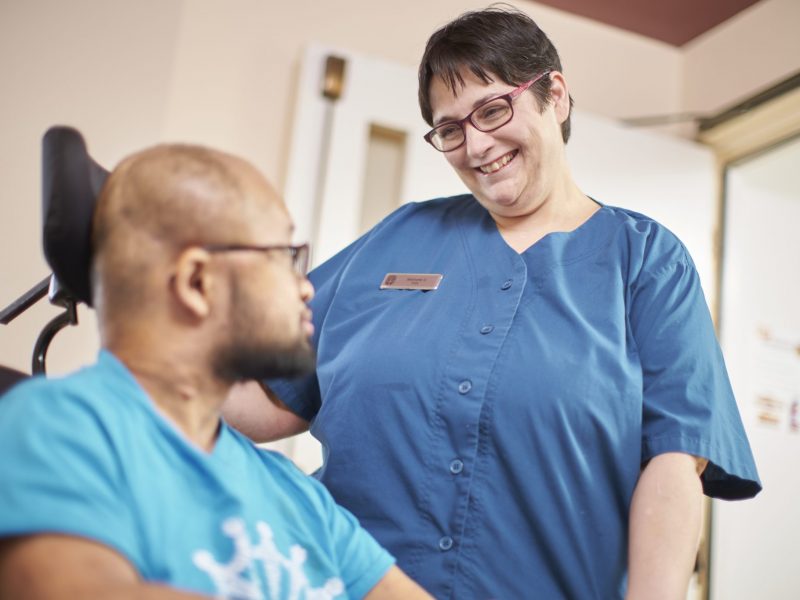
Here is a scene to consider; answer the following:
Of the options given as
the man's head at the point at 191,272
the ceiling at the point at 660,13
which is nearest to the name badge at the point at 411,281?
the man's head at the point at 191,272

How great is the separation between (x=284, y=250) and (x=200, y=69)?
1806mm

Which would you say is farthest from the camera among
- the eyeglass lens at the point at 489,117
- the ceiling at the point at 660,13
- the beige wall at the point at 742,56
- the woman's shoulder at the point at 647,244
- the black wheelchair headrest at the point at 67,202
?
the ceiling at the point at 660,13

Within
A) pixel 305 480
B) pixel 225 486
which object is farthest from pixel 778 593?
pixel 225 486

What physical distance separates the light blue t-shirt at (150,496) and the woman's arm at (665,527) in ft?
1.21

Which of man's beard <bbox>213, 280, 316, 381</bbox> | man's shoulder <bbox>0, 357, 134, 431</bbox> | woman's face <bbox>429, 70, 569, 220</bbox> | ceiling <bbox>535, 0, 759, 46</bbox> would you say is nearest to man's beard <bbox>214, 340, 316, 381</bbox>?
man's beard <bbox>213, 280, 316, 381</bbox>

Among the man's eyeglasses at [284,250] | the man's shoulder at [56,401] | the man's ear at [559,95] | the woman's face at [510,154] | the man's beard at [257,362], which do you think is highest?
the man's ear at [559,95]

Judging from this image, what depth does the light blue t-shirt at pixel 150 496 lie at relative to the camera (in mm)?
667

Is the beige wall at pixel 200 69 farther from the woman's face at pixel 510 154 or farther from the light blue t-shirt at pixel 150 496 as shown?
the light blue t-shirt at pixel 150 496

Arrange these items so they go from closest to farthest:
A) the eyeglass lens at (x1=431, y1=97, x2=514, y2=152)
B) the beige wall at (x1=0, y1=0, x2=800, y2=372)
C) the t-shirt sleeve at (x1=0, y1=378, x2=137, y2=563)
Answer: the t-shirt sleeve at (x1=0, y1=378, x2=137, y2=563)
the eyeglass lens at (x1=431, y1=97, x2=514, y2=152)
the beige wall at (x1=0, y1=0, x2=800, y2=372)

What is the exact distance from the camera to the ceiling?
9.82ft

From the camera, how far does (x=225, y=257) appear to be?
869mm

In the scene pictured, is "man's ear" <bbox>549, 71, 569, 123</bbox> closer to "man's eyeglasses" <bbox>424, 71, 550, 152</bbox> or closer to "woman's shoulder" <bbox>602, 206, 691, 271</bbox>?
"man's eyeglasses" <bbox>424, 71, 550, 152</bbox>

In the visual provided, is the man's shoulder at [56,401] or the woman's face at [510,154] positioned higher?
the woman's face at [510,154]

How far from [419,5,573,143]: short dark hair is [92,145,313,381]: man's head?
1.98 feet
